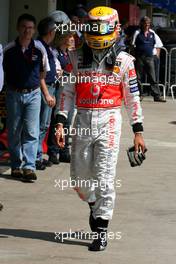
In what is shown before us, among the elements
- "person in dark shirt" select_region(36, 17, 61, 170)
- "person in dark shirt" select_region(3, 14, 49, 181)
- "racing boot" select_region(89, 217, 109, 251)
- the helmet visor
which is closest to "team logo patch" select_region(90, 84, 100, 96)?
the helmet visor

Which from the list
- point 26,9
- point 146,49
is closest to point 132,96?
point 26,9

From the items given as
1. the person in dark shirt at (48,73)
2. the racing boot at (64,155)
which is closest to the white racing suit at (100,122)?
the person in dark shirt at (48,73)

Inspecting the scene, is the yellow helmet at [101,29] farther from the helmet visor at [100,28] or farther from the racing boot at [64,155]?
the racing boot at [64,155]

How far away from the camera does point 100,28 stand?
6.77m

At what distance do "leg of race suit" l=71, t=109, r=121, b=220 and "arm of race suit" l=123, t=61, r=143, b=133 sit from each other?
0.12m

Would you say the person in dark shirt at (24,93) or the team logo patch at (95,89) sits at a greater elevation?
the team logo patch at (95,89)

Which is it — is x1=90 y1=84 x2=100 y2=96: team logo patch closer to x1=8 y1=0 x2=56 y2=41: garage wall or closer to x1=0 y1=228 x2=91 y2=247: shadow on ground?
x1=0 y1=228 x2=91 y2=247: shadow on ground

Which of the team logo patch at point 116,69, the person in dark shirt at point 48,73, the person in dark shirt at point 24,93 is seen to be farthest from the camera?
the person in dark shirt at point 48,73

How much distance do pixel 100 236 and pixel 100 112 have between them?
105cm

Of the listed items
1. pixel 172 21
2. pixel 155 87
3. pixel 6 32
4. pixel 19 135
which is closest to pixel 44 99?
pixel 19 135

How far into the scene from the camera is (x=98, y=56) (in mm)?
6852

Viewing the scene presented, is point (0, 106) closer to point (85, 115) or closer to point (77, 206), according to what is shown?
point (77, 206)

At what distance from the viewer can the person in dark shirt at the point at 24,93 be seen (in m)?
9.52

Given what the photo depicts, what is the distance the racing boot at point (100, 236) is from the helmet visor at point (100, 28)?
1567mm
